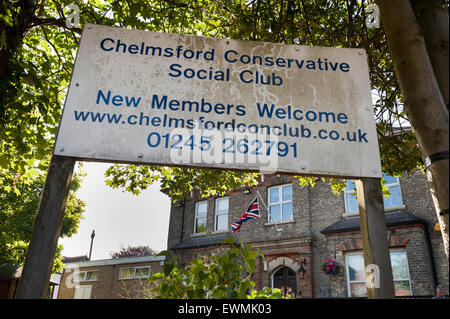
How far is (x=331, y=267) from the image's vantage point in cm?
1365

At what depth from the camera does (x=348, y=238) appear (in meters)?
14.0

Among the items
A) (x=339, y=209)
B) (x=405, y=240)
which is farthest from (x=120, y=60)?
(x=339, y=209)

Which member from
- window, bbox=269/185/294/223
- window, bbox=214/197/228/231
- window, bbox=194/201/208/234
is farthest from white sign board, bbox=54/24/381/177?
window, bbox=194/201/208/234

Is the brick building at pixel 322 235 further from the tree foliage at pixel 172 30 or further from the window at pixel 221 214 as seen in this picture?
the tree foliage at pixel 172 30

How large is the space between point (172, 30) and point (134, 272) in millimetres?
21214

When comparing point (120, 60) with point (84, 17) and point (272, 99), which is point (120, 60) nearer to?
point (272, 99)

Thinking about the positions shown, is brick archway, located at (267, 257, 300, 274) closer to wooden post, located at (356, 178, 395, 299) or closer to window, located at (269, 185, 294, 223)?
window, located at (269, 185, 294, 223)

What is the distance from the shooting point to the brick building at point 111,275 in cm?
2312

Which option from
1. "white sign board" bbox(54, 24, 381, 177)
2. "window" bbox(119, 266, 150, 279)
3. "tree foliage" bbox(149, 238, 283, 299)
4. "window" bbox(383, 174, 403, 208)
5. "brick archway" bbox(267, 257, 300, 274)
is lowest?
"tree foliage" bbox(149, 238, 283, 299)

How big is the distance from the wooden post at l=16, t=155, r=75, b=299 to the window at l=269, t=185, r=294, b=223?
14987 millimetres

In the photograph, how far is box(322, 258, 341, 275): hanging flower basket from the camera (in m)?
13.6

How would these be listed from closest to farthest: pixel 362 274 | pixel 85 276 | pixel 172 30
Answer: pixel 172 30, pixel 362 274, pixel 85 276

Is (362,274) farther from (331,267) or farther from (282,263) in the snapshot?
(282,263)

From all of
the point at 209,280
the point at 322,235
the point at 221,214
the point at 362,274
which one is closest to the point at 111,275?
the point at 221,214
